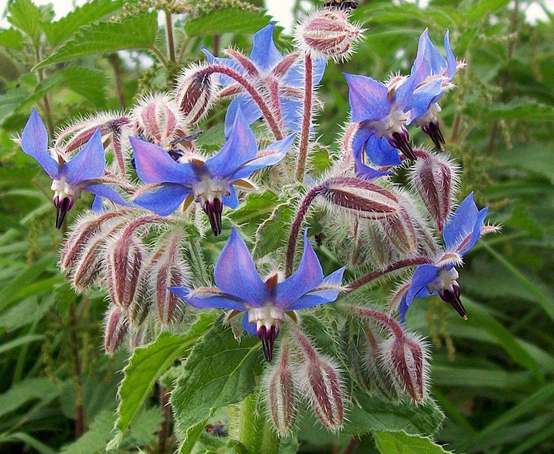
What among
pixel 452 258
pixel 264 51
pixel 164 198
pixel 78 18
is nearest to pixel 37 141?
pixel 164 198

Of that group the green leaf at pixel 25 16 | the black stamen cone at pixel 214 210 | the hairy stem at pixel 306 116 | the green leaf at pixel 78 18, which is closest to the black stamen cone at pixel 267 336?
the black stamen cone at pixel 214 210

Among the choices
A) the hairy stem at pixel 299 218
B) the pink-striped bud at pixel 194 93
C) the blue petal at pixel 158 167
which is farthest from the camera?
the pink-striped bud at pixel 194 93

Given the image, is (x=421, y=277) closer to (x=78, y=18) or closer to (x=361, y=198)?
(x=361, y=198)

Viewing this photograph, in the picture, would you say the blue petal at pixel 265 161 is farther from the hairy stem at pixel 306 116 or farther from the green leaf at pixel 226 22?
the green leaf at pixel 226 22

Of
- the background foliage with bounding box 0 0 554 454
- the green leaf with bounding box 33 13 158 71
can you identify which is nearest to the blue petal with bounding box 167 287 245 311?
the background foliage with bounding box 0 0 554 454

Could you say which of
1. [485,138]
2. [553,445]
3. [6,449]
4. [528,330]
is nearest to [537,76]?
[485,138]

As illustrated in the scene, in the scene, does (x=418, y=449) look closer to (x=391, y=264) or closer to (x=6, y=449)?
(x=391, y=264)
